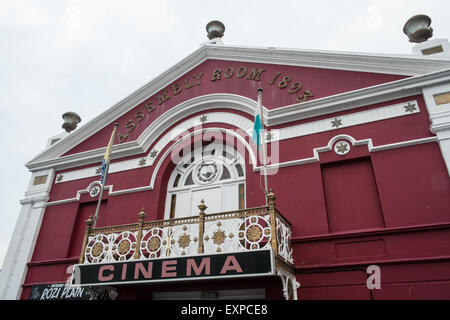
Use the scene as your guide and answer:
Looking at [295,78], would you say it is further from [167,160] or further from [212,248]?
[212,248]

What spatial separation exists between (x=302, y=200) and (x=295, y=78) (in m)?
3.85

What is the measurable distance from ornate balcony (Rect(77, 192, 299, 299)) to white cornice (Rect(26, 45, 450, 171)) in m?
3.51

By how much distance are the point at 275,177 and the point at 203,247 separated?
9.92 ft

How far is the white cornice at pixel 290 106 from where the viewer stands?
848 centimetres

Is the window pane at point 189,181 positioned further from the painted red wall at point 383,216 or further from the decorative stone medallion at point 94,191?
the decorative stone medallion at point 94,191

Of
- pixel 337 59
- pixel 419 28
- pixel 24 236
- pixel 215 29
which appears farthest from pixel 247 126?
pixel 24 236

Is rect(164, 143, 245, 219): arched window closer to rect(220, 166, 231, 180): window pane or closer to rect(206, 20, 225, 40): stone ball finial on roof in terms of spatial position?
rect(220, 166, 231, 180): window pane

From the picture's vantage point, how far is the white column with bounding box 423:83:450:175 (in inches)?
294

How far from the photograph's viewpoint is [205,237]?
7.02 metres

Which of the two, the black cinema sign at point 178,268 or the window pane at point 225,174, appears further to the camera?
the window pane at point 225,174

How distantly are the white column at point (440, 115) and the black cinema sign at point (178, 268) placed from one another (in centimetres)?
469

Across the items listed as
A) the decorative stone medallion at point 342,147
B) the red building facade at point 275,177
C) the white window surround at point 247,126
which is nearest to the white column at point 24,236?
the red building facade at point 275,177

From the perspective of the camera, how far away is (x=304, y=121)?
9344 mm
